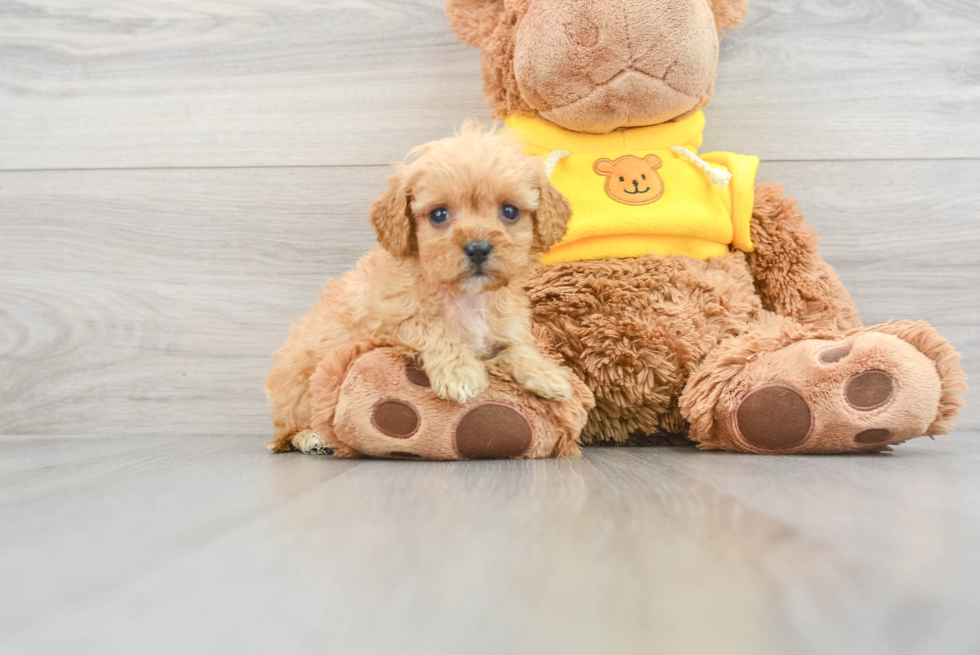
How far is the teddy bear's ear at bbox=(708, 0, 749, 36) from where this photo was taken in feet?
4.17

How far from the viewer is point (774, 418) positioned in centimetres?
103

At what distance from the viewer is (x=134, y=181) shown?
162 cm

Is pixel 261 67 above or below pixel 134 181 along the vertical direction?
above

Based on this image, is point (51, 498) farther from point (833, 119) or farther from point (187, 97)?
point (833, 119)

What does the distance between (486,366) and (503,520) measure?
46cm

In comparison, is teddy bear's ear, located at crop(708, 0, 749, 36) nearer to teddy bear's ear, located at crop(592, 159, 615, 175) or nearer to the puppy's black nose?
teddy bear's ear, located at crop(592, 159, 615, 175)

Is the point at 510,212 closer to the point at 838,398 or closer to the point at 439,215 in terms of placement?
the point at 439,215

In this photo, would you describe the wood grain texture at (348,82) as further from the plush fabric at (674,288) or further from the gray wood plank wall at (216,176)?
the plush fabric at (674,288)

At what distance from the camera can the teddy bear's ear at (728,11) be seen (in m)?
1.27

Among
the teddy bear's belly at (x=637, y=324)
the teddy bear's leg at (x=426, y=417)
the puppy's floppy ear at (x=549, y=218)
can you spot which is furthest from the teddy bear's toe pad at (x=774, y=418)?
the puppy's floppy ear at (x=549, y=218)

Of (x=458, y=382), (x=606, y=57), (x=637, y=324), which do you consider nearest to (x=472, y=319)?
(x=458, y=382)

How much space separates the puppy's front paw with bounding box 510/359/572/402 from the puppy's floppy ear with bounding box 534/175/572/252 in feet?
0.63

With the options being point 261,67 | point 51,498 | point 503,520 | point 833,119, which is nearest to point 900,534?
point 503,520

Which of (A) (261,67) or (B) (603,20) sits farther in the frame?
(A) (261,67)
